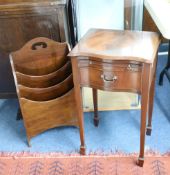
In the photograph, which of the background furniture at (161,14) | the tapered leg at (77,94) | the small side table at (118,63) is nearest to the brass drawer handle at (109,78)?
the small side table at (118,63)

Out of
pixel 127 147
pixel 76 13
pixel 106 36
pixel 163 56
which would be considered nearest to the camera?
pixel 106 36

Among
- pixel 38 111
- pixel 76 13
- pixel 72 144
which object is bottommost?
pixel 72 144

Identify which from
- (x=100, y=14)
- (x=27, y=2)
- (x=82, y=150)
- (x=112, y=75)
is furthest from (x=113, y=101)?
(x=27, y=2)

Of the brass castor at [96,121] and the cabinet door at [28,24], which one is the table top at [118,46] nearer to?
the cabinet door at [28,24]

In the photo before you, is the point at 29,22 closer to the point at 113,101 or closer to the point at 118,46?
the point at 118,46

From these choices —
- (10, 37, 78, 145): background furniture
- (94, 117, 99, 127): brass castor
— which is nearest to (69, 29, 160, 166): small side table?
(10, 37, 78, 145): background furniture

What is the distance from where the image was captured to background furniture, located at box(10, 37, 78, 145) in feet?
4.76

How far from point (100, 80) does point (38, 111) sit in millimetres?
491

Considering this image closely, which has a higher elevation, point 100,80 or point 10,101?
point 100,80

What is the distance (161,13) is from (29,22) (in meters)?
0.72

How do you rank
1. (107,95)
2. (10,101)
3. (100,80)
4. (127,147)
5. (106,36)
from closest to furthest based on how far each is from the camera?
(100,80), (106,36), (127,147), (107,95), (10,101)

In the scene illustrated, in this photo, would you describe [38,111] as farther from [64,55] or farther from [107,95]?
[107,95]

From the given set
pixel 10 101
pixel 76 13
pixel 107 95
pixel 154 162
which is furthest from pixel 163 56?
pixel 10 101

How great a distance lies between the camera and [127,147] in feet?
5.03
